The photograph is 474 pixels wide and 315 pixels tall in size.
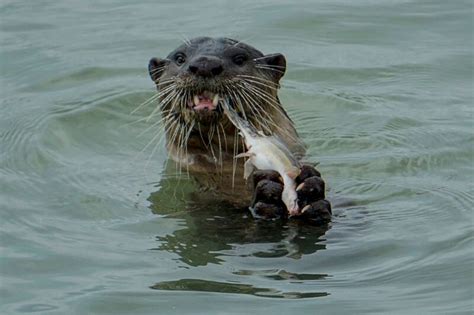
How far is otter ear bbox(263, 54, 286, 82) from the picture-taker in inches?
324

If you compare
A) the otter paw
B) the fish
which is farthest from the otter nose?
the otter paw

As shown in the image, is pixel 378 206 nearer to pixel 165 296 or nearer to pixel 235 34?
pixel 165 296

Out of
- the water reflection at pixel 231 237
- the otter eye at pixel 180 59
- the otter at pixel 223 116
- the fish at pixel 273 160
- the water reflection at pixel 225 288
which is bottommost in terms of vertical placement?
the water reflection at pixel 225 288

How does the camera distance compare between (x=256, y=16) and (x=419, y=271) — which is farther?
(x=256, y=16)

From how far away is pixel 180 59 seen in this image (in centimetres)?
803

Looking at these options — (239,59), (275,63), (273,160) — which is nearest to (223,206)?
(273,160)

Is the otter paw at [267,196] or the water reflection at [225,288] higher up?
the otter paw at [267,196]

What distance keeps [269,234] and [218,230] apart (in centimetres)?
32

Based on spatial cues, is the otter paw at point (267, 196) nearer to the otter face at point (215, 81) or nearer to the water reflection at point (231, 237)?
the water reflection at point (231, 237)

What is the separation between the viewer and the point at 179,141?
8.11 metres

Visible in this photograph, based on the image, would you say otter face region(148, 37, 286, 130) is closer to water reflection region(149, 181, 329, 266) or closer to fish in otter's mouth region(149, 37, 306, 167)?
fish in otter's mouth region(149, 37, 306, 167)

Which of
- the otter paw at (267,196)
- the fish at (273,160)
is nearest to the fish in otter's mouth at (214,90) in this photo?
the fish at (273,160)

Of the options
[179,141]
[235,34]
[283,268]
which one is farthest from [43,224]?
[235,34]

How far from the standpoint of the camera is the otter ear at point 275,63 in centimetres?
823
